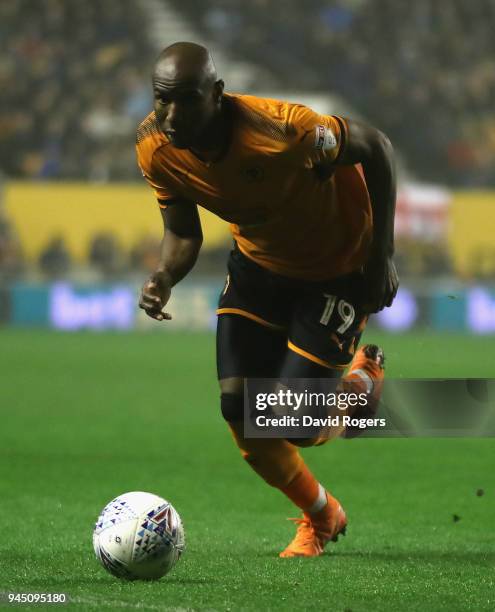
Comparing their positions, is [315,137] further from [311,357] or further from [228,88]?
[228,88]

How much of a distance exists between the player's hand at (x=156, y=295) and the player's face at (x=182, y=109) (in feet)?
2.11

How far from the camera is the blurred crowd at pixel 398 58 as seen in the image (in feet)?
80.9

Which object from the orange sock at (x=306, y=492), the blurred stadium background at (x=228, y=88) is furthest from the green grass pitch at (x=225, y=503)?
the blurred stadium background at (x=228, y=88)

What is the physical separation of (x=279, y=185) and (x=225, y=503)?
2.44 m

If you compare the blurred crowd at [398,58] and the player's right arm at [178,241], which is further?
the blurred crowd at [398,58]

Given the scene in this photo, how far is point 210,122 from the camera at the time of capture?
4238mm

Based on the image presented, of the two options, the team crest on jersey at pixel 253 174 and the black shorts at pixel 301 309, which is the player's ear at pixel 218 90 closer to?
the team crest on jersey at pixel 253 174

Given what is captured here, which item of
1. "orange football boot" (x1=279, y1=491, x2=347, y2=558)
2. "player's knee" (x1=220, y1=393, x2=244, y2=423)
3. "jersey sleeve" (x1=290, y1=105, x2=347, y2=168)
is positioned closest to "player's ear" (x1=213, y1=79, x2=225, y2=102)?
"jersey sleeve" (x1=290, y1=105, x2=347, y2=168)

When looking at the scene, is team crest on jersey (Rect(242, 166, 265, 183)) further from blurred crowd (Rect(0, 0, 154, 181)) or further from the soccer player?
blurred crowd (Rect(0, 0, 154, 181))

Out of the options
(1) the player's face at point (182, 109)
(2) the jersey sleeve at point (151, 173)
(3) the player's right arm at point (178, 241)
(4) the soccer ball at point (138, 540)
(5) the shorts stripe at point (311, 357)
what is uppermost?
(1) the player's face at point (182, 109)

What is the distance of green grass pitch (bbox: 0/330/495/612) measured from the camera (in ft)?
13.7

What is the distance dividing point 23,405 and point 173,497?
173 inches

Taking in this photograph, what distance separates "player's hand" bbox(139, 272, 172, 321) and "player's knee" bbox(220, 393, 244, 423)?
0.42m

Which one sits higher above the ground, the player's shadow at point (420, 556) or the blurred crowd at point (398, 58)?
the player's shadow at point (420, 556)
